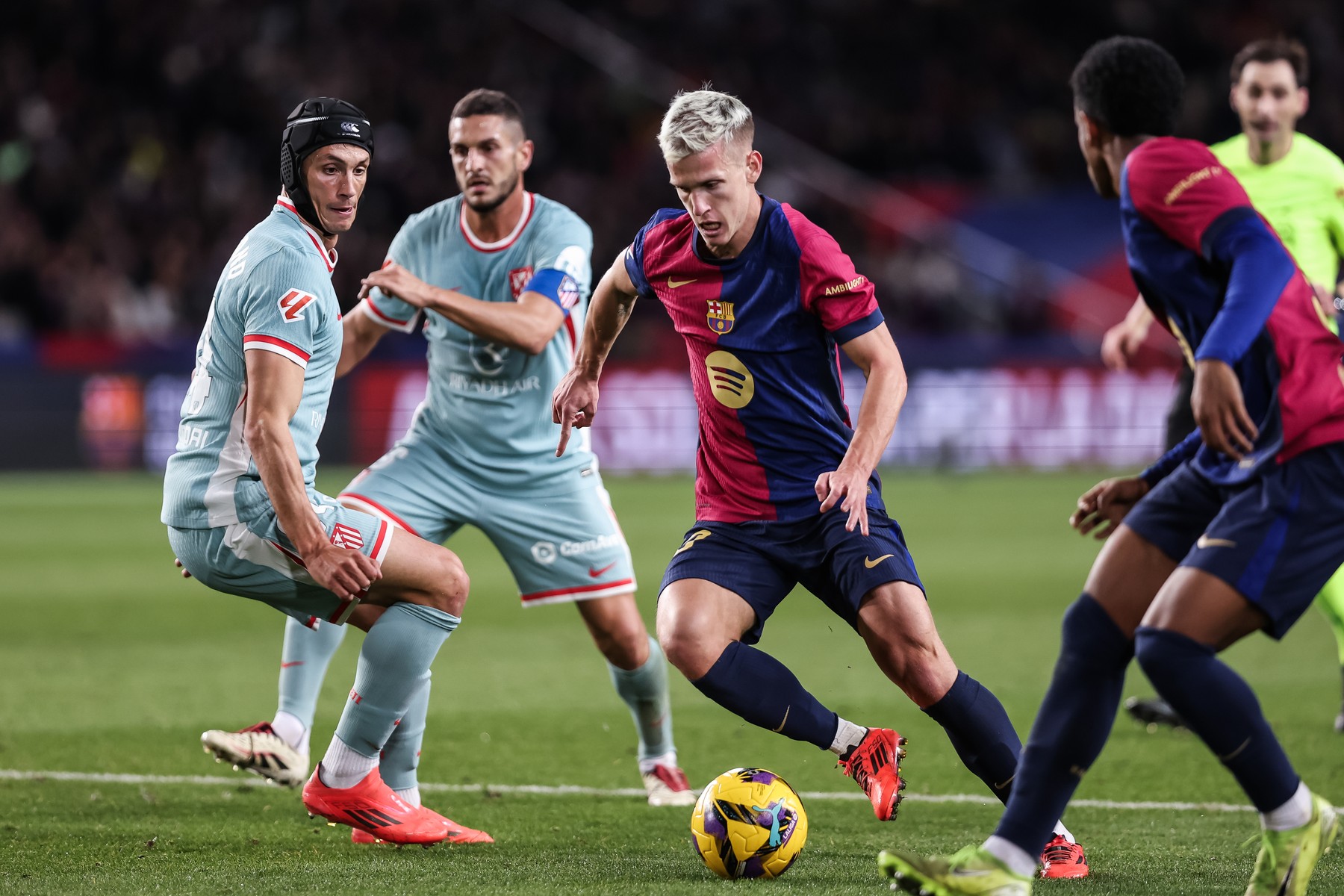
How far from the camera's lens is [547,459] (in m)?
6.05

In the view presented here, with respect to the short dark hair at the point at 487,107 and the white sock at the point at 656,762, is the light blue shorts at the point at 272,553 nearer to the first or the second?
the white sock at the point at 656,762

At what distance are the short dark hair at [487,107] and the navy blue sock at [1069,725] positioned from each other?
10.2ft

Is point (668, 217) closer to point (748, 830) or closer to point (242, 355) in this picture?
point (242, 355)

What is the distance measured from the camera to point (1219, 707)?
3.63 metres

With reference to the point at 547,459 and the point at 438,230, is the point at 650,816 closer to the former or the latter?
the point at 547,459

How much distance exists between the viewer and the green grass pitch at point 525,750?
4.48 m

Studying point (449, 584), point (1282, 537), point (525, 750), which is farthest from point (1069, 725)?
point (525, 750)

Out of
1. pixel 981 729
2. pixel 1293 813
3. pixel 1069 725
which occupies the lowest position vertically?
pixel 981 729

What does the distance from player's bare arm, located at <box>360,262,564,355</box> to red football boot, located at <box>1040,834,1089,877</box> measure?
2519mm

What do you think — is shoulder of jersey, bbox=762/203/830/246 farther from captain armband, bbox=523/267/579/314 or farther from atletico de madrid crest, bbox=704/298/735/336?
captain armband, bbox=523/267/579/314

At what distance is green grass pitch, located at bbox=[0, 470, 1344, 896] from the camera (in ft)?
14.7

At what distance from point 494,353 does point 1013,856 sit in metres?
3.04

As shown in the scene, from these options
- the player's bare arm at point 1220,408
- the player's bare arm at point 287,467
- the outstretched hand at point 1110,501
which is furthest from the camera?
the player's bare arm at point 287,467

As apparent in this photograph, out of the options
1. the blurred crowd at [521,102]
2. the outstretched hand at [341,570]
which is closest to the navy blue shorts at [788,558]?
the outstretched hand at [341,570]
